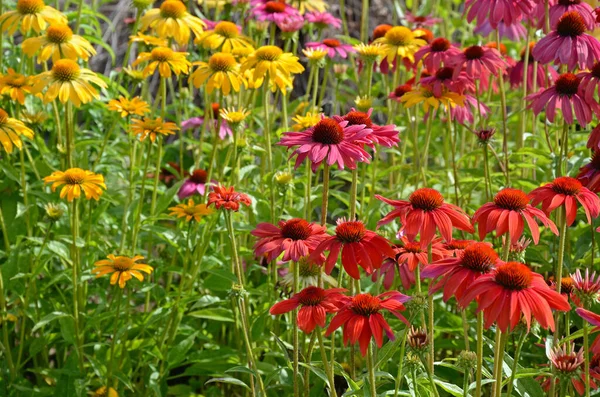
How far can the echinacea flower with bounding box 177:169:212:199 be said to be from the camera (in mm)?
2469

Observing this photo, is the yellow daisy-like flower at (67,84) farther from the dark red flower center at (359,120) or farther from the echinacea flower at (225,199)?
the dark red flower center at (359,120)

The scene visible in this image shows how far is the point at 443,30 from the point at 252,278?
1854 mm

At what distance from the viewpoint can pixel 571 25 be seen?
2119 millimetres

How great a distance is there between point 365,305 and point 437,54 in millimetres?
1245

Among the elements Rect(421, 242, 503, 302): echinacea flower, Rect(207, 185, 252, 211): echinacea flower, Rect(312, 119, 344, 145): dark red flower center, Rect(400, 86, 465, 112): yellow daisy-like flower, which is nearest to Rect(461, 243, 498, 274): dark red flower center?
Rect(421, 242, 503, 302): echinacea flower

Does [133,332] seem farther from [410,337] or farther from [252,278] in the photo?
[410,337]

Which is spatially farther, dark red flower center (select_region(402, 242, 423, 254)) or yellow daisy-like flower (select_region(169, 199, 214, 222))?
yellow daisy-like flower (select_region(169, 199, 214, 222))

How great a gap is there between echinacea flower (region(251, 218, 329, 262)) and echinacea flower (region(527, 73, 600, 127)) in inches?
30.6

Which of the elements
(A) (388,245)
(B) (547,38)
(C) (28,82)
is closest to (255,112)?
(C) (28,82)

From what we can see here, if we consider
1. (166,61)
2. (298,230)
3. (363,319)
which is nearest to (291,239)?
(298,230)

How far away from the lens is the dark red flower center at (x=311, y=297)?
1.44 meters

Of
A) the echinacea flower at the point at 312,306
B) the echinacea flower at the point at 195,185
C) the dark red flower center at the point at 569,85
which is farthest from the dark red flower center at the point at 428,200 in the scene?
the echinacea flower at the point at 195,185

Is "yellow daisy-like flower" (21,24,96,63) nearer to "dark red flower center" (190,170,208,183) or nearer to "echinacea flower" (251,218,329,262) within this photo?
"dark red flower center" (190,170,208,183)

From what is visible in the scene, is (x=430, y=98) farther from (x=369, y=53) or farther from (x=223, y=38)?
(x=223, y=38)
